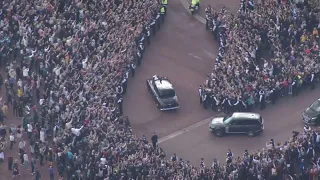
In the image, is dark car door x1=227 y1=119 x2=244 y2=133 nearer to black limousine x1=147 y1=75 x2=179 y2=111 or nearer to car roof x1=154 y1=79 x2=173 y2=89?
black limousine x1=147 y1=75 x2=179 y2=111

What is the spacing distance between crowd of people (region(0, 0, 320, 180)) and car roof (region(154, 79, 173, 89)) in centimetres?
254

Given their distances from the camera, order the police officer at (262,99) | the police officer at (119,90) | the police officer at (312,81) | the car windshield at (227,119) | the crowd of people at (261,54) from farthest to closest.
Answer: the police officer at (312,81), the police officer at (119,90), the crowd of people at (261,54), the police officer at (262,99), the car windshield at (227,119)

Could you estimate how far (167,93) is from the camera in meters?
91.4

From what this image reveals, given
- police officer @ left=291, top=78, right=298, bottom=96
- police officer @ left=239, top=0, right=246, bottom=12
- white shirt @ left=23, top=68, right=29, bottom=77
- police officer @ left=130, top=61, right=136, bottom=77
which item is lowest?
police officer @ left=291, top=78, right=298, bottom=96

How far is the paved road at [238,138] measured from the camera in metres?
87.6

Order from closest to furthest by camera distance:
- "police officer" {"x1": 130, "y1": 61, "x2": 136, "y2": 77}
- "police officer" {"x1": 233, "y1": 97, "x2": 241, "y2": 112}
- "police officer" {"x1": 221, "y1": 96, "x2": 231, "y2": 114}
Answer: "police officer" {"x1": 233, "y1": 97, "x2": 241, "y2": 112}
"police officer" {"x1": 221, "y1": 96, "x2": 231, "y2": 114}
"police officer" {"x1": 130, "y1": 61, "x2": 136, "y2": 77}

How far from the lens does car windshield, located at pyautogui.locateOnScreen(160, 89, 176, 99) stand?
300 feet

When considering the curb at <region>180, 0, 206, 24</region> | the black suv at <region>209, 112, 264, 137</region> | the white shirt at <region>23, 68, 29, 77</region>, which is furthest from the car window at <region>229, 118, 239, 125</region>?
the curb at <region>180, 0, 206, 24</region>

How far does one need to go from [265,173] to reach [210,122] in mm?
9419

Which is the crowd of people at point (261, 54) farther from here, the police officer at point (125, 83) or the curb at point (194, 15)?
the police officer at point (125, 83)

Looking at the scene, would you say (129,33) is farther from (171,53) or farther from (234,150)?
(234,150)

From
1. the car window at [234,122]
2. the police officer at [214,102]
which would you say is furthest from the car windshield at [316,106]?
the police officer at [214,102]

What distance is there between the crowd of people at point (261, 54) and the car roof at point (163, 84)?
240cm

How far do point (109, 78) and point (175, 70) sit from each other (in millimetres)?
7645
